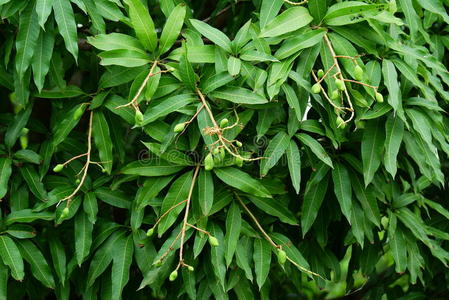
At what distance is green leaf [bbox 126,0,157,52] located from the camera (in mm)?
1465

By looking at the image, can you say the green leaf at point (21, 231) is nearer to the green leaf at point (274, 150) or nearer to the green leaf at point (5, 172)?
the green leaf at point (5, 172)

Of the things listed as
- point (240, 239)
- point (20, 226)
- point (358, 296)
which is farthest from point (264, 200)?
point (358, 296)

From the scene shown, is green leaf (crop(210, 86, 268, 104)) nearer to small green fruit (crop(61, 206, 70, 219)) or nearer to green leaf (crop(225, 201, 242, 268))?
green leaf (crop(225, 201, 242, 268))

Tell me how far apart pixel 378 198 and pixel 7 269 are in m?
1.08

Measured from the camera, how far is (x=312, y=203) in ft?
5.57

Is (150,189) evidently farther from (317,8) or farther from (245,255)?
(317,8)

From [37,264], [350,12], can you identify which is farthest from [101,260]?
[350,12]

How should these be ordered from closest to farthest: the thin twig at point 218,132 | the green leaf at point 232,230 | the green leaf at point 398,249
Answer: the thin twig at point 218,132
the green leaf at point 232,230
the green leaf at point 398,249

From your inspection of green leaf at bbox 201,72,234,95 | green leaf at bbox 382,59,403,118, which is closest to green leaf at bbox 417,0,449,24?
green leaf at bbox 382,59,403,118

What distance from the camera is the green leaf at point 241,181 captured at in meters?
1.51

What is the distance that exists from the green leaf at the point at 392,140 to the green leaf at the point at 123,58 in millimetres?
656

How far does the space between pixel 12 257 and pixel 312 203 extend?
846mm

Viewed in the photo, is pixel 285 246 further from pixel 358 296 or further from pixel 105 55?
pixel 358 296

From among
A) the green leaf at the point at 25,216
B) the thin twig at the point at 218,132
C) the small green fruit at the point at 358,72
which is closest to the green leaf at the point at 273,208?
the thin twig at the point at 218,132
